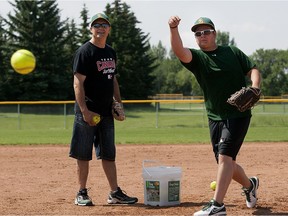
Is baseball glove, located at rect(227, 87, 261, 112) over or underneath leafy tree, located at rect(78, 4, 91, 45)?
underneath

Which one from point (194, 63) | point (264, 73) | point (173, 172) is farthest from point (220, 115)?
point (264, 73)

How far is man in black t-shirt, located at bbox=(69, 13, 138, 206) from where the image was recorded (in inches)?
232

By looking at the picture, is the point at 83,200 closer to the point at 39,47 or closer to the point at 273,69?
the point at 39,47

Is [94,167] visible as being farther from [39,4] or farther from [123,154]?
[39,4]

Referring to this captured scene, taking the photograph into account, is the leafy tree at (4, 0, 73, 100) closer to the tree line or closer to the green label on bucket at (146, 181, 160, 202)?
the tree line

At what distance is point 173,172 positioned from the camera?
19.4 ft

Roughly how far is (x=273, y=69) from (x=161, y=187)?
8520 centimetres

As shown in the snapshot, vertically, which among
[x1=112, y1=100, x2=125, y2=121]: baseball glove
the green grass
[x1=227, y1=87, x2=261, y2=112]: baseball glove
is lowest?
the green grass

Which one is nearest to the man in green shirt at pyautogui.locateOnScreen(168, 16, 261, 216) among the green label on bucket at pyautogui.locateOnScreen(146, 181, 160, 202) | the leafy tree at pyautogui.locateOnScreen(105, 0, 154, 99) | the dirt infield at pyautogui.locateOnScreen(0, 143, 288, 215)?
the dirt infield at pyautogui.locateOnScreen(0, 143, 288, 215)

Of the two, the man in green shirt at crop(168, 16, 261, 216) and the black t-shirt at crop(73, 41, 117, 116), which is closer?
the man in green shirt at crop(168, 16, 261, 216)

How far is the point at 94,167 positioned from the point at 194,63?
15.5 ft

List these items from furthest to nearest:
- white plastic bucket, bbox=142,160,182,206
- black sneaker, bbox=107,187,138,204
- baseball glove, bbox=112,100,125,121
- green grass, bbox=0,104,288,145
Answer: green grass, bbox=0,104,288,145, baseball glove, bbox=112,100,125,121, black sneaker, bbox=107,187,138,204, white plastic bucket, bbox=142,160,182,206

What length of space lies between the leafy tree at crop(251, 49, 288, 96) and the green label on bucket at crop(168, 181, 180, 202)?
76.4m

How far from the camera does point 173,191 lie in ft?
19.4
